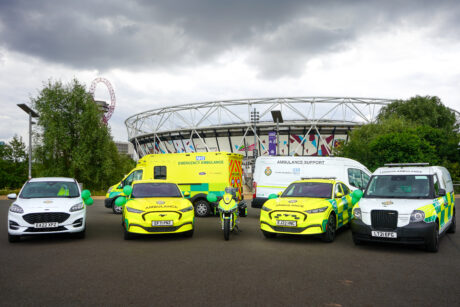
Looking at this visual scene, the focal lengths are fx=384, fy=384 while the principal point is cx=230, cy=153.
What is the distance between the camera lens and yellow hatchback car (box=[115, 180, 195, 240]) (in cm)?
862

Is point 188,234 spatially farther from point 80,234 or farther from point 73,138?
point 73,138

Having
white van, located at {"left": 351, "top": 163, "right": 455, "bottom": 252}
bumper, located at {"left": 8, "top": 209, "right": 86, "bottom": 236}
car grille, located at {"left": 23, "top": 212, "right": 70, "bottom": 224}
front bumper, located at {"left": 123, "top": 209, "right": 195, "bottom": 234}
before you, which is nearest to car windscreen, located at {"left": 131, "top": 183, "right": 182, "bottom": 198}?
front bumper, located at {"left": 123, "top": 209, "right": 195, "bottom": 234}

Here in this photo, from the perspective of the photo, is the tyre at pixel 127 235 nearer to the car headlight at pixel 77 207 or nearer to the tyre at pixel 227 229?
the car headlight at pixel 77 207

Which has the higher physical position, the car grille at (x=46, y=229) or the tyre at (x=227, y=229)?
the car grille at (x=46, y=229)

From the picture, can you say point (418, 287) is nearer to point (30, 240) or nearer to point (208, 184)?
point (30, 240)

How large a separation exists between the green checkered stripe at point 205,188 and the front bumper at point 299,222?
5584mm

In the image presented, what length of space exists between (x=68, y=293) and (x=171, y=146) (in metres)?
58.4

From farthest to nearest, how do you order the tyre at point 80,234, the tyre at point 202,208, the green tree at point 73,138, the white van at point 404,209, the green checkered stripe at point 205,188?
1. the green tree at point 73,138
2. the tyre at point 202,208
3. the green checkered stripe at point 205,188
4. the tyre at point 80,234
5. the white van at point 404,209

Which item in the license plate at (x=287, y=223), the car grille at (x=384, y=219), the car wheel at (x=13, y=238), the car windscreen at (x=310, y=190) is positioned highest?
→ the car windscreen at (x=310, y=190)

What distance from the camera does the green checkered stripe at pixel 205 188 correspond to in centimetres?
1425

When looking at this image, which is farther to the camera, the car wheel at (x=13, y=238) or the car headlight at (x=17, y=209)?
the car wheel at (x=13, y=238)

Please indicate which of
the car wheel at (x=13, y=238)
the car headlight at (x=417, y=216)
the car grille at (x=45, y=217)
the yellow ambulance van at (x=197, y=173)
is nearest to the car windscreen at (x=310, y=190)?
the car headlight at (x=417, y=216)

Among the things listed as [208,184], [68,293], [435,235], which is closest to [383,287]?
[435,235]

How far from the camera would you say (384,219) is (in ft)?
24.9
